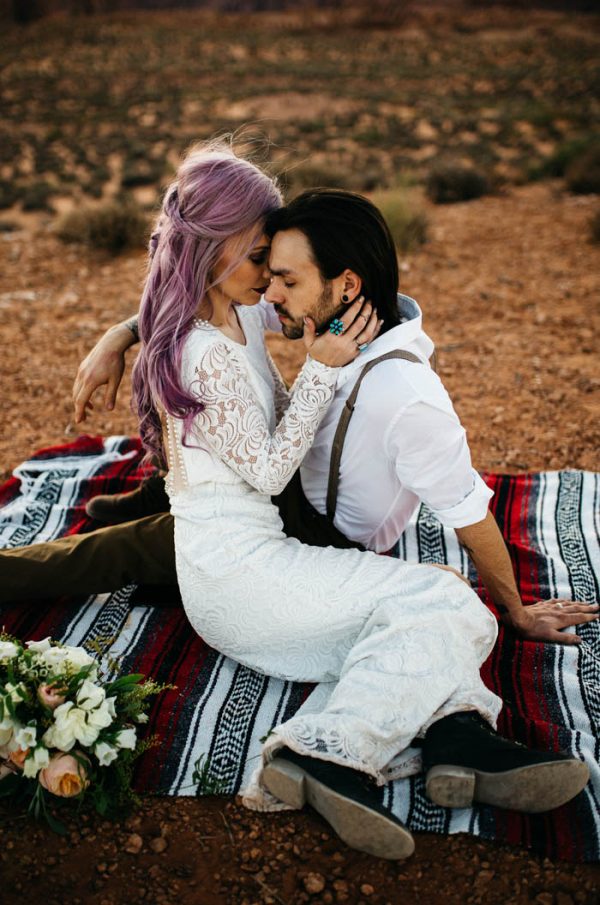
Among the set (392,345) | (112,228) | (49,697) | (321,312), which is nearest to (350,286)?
(321,312)

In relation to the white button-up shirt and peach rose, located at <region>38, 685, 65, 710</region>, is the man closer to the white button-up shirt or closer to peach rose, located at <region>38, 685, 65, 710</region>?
the white button-up shirt

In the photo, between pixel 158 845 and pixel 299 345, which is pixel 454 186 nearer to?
pixel 299 345

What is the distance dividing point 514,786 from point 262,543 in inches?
43.1

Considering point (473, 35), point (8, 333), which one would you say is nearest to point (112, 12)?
point (473, 35)

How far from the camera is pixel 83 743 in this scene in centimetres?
221

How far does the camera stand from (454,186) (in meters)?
11.6

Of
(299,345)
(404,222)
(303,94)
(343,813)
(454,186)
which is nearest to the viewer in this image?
(343,813)

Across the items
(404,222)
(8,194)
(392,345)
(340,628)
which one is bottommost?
(8,194)

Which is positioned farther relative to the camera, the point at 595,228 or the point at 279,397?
the point at 595,228

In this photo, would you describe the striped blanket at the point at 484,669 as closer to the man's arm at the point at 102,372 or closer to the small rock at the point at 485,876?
the small rock at the point at 485,876

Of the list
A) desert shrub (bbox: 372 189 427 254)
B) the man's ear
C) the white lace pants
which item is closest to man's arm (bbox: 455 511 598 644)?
the white lace pants

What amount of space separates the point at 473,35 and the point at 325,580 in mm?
44282

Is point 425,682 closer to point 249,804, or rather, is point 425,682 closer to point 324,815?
point 324,815

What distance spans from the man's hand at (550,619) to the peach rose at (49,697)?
1723 millimetres
